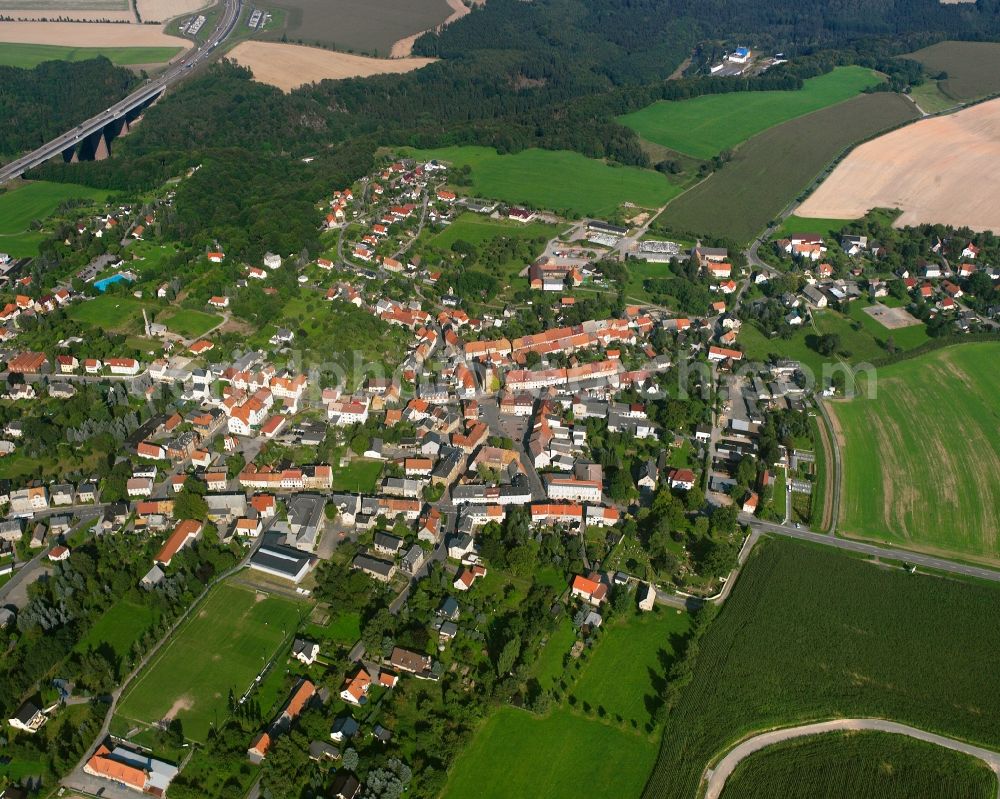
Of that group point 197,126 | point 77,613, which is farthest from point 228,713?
point 197,126

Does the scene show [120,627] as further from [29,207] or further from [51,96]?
[51,96]

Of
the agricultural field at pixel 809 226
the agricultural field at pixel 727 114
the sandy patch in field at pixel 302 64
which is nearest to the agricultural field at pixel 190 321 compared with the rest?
the agricultural field at pixel 809 226

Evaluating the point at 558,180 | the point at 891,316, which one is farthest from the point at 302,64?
the point at 891,316

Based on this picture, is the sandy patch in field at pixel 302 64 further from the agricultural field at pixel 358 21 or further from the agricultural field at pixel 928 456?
the agricultural field at pixel 928 456

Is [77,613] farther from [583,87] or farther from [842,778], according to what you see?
[583,87]

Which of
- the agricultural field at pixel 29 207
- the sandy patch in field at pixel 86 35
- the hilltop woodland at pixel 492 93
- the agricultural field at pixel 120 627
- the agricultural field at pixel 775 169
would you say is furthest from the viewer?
the sandy patch in field at pixel 86 35
